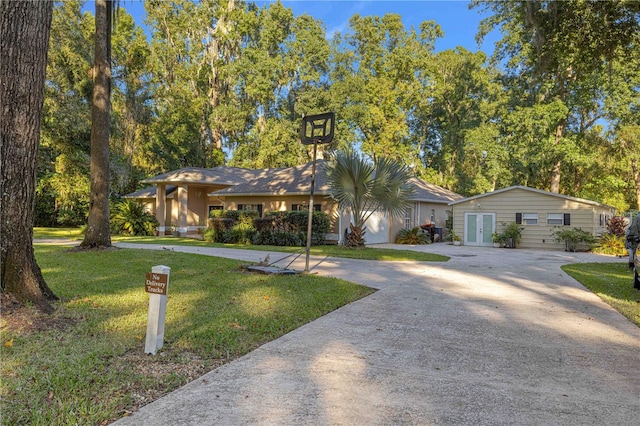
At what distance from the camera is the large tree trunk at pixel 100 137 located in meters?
12.0

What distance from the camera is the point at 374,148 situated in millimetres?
33156

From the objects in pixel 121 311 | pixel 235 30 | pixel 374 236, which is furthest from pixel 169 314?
pixel 235 30

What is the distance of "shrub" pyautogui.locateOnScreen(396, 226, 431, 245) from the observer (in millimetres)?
21406

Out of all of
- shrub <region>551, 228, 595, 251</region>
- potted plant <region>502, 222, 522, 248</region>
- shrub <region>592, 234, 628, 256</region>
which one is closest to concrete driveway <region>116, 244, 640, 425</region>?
shrub <region>592, 234, 628, 256</region>

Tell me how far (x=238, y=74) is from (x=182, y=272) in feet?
104

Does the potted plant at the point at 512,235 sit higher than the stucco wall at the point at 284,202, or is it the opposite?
the stucco wall at the point at 284,202

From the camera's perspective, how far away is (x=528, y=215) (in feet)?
66.7

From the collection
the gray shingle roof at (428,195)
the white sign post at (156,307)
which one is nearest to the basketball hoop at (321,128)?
the white sign post at (156,307)

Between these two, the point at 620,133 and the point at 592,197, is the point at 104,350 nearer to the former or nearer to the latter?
the point at 620,133

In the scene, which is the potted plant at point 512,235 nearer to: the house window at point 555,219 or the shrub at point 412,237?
the house window at point 555,219

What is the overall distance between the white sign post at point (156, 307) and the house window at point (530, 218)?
66.7 ft

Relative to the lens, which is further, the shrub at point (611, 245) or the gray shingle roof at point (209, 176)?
the gray shingle roof at point (209, 176)

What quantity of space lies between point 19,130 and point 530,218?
2106 cm

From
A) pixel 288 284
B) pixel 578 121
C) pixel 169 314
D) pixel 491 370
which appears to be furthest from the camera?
pixel 578 121
